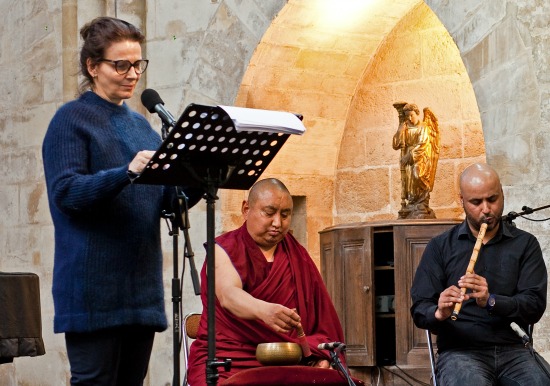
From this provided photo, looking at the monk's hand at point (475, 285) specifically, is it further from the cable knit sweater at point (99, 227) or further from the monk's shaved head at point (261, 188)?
the cable knit sweater at point (99, 227)

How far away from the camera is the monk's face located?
15.9 feet

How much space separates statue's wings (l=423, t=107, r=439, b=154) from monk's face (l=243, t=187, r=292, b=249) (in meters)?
2.34

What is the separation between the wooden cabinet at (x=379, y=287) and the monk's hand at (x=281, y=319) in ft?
7.94

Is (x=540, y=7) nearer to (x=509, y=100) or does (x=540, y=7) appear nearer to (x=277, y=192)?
(x=509, y=100)

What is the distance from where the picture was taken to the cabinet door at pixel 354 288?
6.95m

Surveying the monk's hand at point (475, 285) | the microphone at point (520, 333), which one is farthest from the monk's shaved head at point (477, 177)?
the microphone at point (520, 333)

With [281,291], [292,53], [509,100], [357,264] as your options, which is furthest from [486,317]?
[292,53]

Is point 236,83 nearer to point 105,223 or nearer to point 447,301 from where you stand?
point 447,301

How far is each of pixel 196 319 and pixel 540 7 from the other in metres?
2.38

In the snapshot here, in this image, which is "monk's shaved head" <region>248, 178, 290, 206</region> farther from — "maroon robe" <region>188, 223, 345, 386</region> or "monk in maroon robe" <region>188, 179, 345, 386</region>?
"maroon robe" <region>188, 223, 345, 386</region>

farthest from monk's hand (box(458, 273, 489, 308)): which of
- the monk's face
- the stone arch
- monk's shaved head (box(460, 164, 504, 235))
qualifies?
the stone arch

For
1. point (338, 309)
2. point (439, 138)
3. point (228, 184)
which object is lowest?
point (338, 309)

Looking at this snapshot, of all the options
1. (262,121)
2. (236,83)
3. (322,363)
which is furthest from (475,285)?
(236,83)

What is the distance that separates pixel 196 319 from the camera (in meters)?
5.44
